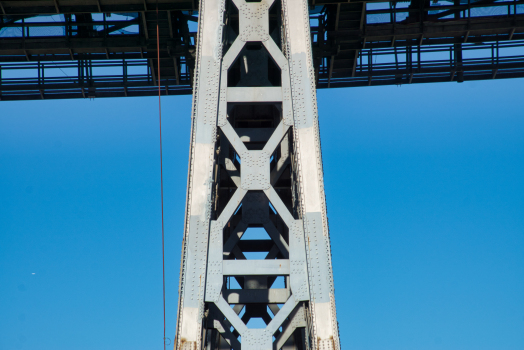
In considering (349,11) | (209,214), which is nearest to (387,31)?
(349,11)

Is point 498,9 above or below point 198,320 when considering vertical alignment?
above

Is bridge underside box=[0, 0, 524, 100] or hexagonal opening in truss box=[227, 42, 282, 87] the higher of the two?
bridge underside box=[0, 0, 524, 100]

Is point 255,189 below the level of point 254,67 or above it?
below

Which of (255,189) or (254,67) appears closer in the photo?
(255,189)

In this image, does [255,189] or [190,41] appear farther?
[190,41]

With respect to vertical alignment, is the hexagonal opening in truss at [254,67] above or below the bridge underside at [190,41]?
below

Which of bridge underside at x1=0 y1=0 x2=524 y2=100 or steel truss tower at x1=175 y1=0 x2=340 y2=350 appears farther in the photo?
bridge underside at x1=0 y1=0 x2=524 y2=100

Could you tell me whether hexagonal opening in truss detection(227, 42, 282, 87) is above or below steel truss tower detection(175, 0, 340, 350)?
above

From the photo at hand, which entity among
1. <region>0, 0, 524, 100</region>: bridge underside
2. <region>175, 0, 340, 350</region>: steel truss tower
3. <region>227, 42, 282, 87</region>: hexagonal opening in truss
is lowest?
<region>175, 0, 340, 350</region>: steel truss tower

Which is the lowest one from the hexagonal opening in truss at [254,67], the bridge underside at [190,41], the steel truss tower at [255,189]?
the steel truss tower at [255,189]

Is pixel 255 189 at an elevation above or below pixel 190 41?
below

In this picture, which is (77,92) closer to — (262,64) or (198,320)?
(262,64)

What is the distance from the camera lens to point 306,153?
480 inches

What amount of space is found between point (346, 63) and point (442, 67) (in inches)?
136
